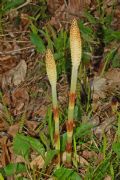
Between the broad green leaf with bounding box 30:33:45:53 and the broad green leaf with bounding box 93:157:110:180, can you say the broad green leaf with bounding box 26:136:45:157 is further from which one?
the broad green leaf with bounding box 30:33:45:53

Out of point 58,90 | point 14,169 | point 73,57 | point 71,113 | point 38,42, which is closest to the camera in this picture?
point 73,57

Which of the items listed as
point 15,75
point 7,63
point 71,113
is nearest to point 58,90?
point 15,75

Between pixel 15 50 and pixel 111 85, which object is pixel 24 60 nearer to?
pixel 15 50

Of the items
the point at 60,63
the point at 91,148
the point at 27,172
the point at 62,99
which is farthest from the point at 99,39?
the point at 27,172

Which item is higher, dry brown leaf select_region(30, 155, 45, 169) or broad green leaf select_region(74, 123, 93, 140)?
broad green leaf select_region(74, 123, 93, 140)

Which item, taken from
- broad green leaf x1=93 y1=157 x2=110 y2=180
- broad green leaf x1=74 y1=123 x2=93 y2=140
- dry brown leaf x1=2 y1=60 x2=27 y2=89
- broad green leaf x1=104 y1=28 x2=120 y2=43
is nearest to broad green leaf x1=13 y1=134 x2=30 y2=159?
broad green leaf x1=74 y1=123 x2=93 y2=140

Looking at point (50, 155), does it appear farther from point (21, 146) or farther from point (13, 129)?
point (13, 129)
